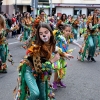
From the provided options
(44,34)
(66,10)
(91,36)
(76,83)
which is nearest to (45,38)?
(44,34)

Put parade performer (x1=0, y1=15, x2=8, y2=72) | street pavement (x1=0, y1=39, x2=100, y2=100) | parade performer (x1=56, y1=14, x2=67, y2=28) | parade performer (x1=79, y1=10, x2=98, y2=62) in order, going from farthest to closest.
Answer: parade performer (x1=79, y1=10, x2=98, y2=62) → parade performer (x1=0, y1=15, x2=8, y2=72) → parade performer (x1=56, y1=14, x2=67, y2=28) → street pavement (x1=0, y1=39, x2=100, y2=100)

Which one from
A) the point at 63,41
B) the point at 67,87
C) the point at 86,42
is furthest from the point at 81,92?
the point at 86,42

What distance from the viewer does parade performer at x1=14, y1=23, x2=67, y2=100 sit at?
402cm

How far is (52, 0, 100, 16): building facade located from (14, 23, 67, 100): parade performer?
40.0 m

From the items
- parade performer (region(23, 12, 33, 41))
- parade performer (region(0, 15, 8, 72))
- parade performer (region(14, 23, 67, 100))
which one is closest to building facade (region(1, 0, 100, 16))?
parade performer (region(23, 12, 33, 41))

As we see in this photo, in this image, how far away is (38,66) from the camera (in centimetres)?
406

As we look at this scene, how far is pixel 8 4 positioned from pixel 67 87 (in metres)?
39.0

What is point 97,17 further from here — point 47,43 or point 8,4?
point 8,4

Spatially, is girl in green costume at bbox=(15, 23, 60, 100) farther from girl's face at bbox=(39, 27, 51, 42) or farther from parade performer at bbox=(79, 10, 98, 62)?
parade performer at bbox=(79, 10, 98, 62)

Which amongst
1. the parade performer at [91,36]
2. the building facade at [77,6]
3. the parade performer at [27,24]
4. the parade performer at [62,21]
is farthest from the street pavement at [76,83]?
the building facade at [77,6]

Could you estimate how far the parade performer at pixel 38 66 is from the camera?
4016 mm

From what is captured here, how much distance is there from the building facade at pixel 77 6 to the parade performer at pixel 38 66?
4001 cm

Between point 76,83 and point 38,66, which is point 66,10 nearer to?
point 76,83

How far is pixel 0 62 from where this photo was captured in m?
8.10
